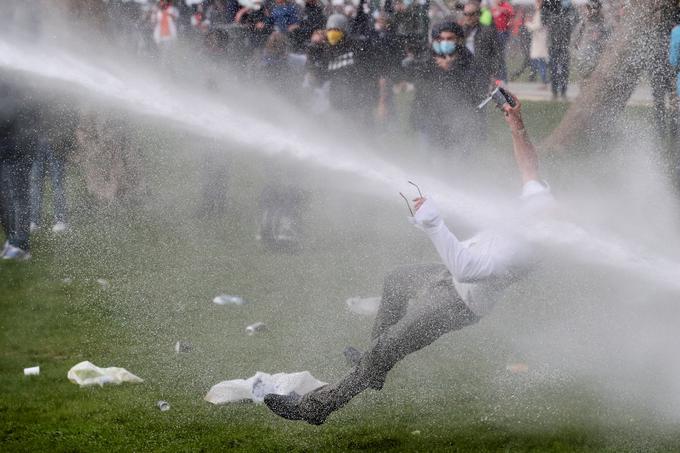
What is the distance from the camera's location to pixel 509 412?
703 cm

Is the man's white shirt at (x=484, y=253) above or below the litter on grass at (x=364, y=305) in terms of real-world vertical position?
above

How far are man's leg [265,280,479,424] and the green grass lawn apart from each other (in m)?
0.24

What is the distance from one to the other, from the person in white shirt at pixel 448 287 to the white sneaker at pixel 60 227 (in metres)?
5.91

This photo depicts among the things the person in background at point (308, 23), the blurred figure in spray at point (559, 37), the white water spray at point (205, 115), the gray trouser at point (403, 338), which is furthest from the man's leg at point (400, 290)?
the blurred figure in spray at point (559, 37)

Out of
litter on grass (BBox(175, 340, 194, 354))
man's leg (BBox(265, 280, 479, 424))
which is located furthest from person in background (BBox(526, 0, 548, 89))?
man's leg (BBox(265, 280, 479, 424))

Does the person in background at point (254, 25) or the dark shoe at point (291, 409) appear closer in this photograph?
the dark shoe at point (291, 409)

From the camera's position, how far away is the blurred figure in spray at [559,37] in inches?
643

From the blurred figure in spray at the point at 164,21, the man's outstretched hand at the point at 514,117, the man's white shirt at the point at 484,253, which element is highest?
the man's outstretched hand at the point at 514,117

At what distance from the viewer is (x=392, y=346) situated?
633 cm

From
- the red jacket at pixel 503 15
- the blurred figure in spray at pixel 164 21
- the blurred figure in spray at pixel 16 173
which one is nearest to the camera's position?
the blurred figure in spray at pixel 16 173

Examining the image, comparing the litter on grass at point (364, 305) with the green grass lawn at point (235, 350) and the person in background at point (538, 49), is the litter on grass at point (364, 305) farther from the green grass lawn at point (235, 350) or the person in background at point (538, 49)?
the person in background at point (538, 49)

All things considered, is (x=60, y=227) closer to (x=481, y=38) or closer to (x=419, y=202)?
(x=481, y=38)

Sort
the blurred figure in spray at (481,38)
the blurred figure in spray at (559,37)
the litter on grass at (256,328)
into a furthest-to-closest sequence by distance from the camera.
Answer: the blurred figure in spray at (559,37) < the blurred figure in spray at (481,38) < the litter on grass at (256,328)

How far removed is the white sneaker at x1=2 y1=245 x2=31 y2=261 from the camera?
10727 mm
